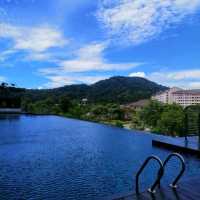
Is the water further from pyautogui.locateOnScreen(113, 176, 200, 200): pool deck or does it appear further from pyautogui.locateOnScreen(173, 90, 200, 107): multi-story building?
pyautogui.locateOnScreen(173, 90, 200, 107): multi-story building

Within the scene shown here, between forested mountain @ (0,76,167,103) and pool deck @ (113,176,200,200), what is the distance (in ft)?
121

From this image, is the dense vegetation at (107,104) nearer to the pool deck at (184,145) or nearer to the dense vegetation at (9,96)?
the dense vegetation at (9,96)

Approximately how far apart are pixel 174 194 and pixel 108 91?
47.0 meters

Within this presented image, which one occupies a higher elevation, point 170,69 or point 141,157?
point 170,69

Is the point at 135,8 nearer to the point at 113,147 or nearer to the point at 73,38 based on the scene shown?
the point at 113,147

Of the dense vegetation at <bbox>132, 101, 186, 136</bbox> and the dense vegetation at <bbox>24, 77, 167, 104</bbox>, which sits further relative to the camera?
the dense vegetation at <bbox>24, 77, 167, 104</bbox>

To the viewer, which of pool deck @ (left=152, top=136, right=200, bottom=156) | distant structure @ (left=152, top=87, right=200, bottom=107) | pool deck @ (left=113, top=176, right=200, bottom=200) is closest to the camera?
pool deck @ (left=113, top=176, right=200, bottom=200)

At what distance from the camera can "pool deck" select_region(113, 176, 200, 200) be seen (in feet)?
12.5

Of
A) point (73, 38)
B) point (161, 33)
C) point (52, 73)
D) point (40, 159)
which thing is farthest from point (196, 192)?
point (52, 73)

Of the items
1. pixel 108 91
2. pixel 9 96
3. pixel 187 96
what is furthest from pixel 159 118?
pixel 187 96

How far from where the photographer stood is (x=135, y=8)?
1051 centimetres

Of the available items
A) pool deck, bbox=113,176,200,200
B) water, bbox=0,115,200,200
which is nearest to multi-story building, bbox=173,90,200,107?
water, bbox=0,115,200,200

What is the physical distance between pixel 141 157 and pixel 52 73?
83.7 ft

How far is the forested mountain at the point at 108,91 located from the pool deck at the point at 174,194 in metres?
36.8
